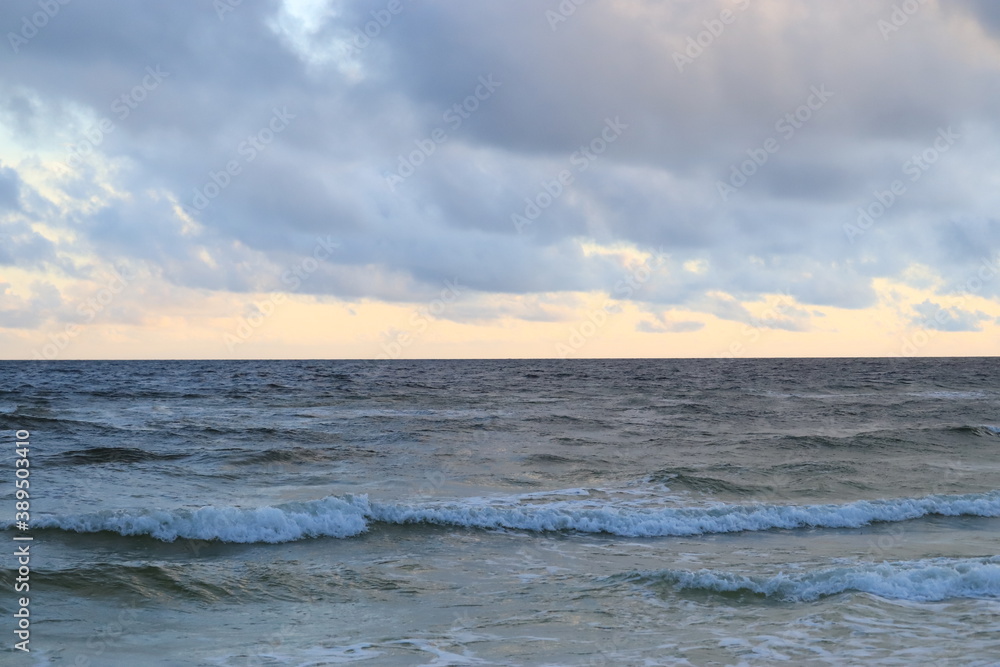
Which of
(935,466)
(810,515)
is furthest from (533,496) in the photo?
(935,466)

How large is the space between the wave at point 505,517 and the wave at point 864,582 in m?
4.20

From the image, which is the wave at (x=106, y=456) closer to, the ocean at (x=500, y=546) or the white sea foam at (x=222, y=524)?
the ocean at (x=500, y=546)

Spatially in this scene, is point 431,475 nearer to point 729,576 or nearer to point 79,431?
Result: point 729,576

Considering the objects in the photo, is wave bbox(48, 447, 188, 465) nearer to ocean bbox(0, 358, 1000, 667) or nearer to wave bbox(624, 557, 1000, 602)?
ocean bbox(0, 358, 1000, 667)

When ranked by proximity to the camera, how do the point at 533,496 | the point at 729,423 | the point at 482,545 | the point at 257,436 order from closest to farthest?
1. the point at 482,545
2. the point at 533,496
3. the point at 257,436
4. the point at 729,423

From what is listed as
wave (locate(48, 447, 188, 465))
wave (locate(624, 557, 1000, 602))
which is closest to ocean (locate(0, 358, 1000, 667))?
wave (locate(624, 557, 1000, 602))

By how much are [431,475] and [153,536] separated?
28.0 feet

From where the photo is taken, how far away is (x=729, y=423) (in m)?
36.1

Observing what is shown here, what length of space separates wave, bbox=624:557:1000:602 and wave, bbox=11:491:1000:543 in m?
4.20

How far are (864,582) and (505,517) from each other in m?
7.58

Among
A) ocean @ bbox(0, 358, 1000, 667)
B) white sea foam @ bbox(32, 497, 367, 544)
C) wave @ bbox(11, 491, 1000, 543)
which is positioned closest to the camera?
ocean @ bbox(0, 358, 1000, 667)

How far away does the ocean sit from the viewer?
9.27m

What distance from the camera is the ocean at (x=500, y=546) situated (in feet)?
30.4

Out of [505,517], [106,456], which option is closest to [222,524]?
[505,517]
